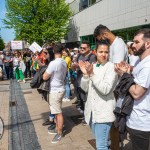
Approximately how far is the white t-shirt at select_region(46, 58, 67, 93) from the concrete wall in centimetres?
1097

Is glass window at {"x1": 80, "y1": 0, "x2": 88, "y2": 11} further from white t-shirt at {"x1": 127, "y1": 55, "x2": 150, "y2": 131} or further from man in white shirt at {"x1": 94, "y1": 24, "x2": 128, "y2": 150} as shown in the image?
white t-shirt at {"x1": 127, "y1": 55, "x2": 150, "y2": 131}

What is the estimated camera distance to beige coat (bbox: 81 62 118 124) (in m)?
2.89

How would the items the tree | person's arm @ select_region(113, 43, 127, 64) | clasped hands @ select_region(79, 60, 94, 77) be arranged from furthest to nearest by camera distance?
the tree < person's arm @ select_region(113, 43, 127, 64) < clasped hands @ select_region(79, 60, 94, 77)

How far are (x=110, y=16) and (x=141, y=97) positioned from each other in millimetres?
18435

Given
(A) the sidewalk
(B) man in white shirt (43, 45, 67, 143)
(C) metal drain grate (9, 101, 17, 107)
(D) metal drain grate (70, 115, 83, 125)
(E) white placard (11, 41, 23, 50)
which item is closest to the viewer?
(A) the sidewalk

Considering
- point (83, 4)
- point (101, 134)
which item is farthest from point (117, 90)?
point (83, 4)

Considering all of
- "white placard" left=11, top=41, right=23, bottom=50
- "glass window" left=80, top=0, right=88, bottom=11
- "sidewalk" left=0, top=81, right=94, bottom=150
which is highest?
"glass window" left=80, top=0, right=88, bottom=11

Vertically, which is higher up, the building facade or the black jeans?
the building facade

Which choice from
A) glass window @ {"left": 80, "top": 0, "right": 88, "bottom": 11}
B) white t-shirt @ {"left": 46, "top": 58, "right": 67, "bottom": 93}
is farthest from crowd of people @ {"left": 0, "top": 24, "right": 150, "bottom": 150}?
glass window @ {"left": 80, "top": 0, "right": 88, "bottom": 11}

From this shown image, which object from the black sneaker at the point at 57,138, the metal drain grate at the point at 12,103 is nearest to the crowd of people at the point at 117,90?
the black sneaker at the point at 57,138

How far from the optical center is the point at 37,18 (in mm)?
28422

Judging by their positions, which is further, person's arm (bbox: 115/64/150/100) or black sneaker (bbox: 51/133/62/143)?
black sneaker (bbox: 51/133/62/143)

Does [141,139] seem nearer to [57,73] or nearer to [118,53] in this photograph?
[118,53]

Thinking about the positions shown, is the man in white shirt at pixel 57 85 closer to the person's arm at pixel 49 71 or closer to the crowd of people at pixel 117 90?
the person's arm at pixel 49 71
